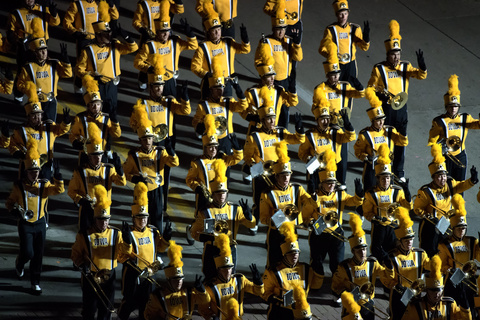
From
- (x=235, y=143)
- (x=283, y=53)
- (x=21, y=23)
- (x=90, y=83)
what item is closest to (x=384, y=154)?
(x=235, y=143)

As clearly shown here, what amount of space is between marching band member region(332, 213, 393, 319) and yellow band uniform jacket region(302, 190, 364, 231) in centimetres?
87

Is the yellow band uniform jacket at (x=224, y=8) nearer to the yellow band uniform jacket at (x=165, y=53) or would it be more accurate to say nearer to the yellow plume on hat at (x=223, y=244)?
the yellow band uniform jacket at (x=165, y=53)

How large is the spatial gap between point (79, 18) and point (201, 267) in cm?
560

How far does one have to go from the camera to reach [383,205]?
15508 millimetres

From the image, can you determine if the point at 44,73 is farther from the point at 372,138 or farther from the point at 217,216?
the point at 372,138

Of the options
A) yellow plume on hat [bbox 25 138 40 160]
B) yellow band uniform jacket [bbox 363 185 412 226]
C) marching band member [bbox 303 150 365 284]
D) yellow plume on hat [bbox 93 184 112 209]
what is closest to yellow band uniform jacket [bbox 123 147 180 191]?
yellow plume on hat [bbox 93 184 112 209]

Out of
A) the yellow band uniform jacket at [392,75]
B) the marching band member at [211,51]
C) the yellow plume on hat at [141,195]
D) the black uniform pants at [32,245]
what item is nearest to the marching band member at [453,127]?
the yellow band uniform jacket at [392,75]

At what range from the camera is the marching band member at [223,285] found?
529 inches

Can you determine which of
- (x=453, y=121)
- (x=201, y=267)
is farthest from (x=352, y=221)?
(x=453, y=121)

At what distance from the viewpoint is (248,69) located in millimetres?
20766

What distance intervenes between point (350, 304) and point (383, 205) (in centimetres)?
274

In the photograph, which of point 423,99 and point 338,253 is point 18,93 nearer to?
point 338,253

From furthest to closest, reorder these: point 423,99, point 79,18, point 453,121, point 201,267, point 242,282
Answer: point 423,99 → point 79,18 → point 453,121 → point 201,267 → point 242,282

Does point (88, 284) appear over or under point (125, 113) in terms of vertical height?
under
